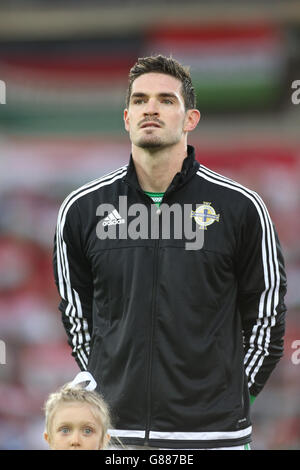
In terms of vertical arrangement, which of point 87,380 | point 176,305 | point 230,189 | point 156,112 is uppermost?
point 156,112

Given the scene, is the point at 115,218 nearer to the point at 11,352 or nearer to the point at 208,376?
the point at 208,376

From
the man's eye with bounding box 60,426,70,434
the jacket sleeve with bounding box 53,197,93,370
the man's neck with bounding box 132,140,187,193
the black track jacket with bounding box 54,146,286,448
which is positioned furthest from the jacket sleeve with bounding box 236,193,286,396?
the man's eye with bounding box 60,426,70,434

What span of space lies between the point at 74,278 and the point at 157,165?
1.75 feet

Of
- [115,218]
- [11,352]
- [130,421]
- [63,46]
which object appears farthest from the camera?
[63,46]

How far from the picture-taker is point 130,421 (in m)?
3.14

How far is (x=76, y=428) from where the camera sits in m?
3.00

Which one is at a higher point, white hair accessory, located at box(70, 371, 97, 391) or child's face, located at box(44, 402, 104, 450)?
white hair accessory, located at box(70, 371, 97, 391)

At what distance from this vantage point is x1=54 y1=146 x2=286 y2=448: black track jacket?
3127mm

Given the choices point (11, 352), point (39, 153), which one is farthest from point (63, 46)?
point (11, 352)

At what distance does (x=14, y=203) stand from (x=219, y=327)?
5.23 m

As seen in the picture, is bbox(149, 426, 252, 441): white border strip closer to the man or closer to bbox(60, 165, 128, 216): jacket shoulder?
the man

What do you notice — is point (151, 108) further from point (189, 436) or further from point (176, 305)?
point (189, 436)

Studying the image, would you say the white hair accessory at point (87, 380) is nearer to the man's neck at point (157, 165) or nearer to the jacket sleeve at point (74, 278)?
the jacket sleeve at point (74, 278)

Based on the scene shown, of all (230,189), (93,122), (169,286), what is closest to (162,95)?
(230,189)
